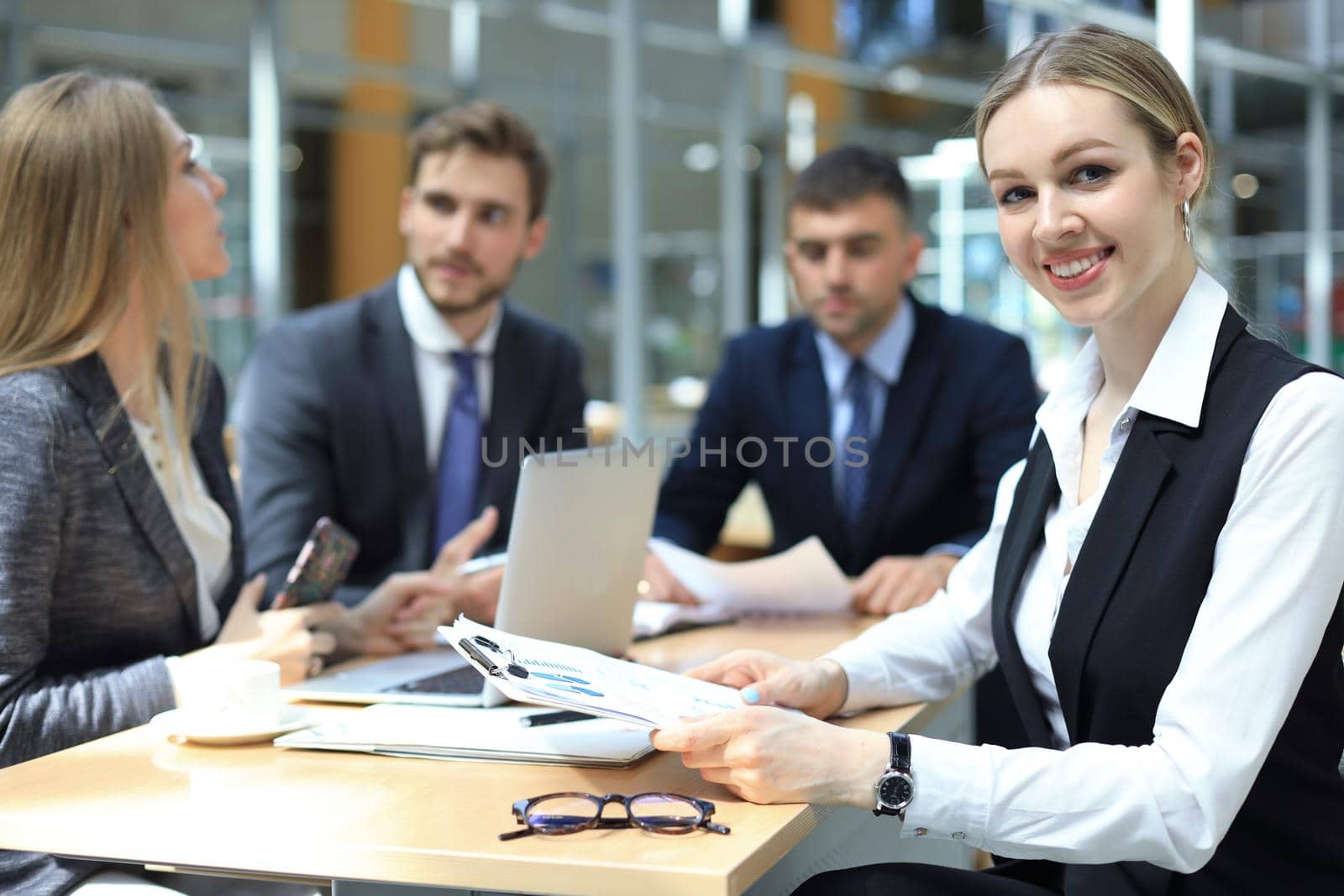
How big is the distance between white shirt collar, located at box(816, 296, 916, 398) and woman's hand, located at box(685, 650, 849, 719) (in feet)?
4.60

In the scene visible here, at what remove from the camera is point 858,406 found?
3.01 metres

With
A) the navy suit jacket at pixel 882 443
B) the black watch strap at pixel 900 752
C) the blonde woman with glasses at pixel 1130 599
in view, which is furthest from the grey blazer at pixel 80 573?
the navy suit jacket at pixel 882 443

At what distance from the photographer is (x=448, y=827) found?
1240mm

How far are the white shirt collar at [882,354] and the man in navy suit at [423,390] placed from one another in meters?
0.59

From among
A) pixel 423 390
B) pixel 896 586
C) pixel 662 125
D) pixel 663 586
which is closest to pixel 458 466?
pixel 423 390

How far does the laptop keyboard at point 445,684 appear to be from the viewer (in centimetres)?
179

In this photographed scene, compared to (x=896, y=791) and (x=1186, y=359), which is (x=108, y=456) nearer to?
(x=896, y=791)

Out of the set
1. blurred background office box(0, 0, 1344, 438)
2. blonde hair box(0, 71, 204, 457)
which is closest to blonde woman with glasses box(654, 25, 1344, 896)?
blonde hair box(0, 71, 204, 457)

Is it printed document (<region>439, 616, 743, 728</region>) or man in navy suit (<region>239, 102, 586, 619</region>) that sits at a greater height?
man in navy suit (<region>239, 102, 586, 619</region>)

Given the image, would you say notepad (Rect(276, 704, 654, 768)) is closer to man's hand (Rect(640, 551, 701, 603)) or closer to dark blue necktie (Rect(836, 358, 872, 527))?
man's hand (Rect(640, 551, 701, 603))

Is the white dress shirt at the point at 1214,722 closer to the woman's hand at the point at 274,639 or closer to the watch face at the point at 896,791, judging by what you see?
the watch face at the point at 896,791

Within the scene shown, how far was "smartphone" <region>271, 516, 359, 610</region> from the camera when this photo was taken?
6.53ft

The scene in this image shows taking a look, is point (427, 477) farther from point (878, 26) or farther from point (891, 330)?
point (878, 26)

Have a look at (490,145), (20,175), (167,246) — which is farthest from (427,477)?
(20,175)
